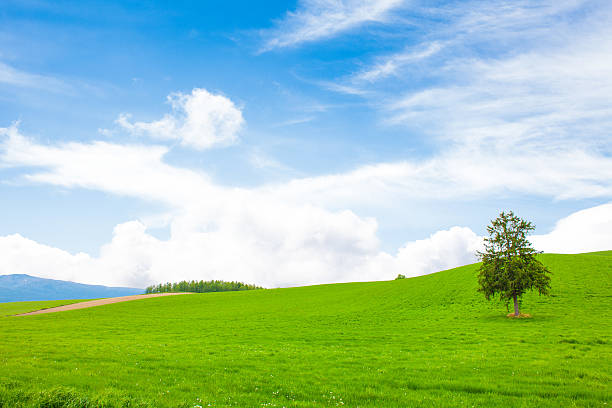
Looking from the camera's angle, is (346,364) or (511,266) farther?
(511,266)

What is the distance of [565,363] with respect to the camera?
66.9ft

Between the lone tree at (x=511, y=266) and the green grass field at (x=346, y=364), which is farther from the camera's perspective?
the lone tree at (x=511, y=266)

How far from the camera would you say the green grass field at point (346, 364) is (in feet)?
44.4

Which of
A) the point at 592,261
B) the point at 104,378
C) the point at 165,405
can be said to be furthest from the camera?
the point at 592,261

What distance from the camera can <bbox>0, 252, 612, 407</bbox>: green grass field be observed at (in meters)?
13.5

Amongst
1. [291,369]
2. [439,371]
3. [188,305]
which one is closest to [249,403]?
[291,369]

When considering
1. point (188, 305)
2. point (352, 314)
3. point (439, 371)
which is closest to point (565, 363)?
point (439, 371)

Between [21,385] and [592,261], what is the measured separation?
10216 cm

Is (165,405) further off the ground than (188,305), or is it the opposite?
(165,405)

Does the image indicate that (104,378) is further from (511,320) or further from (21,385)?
(511,320)

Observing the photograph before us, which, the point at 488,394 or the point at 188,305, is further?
the point at 188,305

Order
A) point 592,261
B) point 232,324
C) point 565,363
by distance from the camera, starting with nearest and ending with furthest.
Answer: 1. point 565,363
2. point 232,324
3. point 592,261

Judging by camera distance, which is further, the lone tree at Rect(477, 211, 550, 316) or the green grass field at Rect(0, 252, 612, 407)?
the lone tree at Rect(477, 211, 550, 316)

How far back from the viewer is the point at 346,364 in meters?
21.9
